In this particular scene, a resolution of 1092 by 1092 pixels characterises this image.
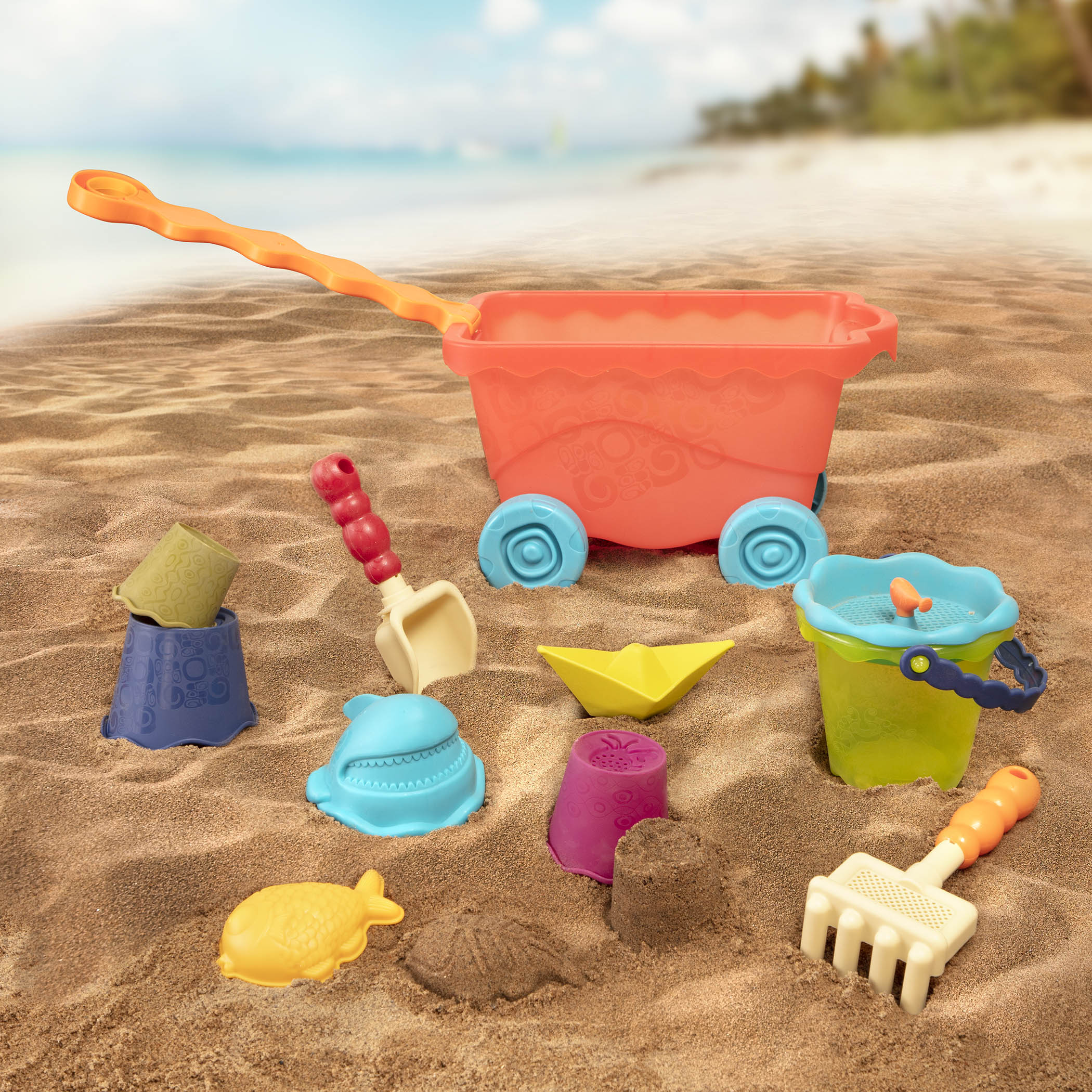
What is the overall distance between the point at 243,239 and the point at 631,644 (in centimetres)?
79

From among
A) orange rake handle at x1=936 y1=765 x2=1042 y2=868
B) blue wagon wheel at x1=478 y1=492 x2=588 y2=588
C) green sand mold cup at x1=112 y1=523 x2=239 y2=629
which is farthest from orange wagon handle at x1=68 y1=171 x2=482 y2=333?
orange rake handle at x1=936 y1=765 x2=1042 y2=868

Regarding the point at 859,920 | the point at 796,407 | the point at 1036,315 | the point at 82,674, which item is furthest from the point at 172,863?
the point at 1036,315

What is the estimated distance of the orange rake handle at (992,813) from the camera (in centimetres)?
88

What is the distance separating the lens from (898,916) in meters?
A: 0.76

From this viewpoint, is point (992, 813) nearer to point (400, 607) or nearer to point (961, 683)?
point (961, 683)

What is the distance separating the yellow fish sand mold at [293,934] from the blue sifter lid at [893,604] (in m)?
0.51

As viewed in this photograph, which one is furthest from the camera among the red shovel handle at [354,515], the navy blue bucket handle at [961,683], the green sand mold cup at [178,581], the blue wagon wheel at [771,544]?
the blue wagon wheel at [771,544]

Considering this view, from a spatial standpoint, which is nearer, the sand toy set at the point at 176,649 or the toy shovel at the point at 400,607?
the sand toy set at the point at 176,649

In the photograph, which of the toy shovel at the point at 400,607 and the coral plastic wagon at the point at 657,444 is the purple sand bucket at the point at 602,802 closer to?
the toy shovel at the point at 400,607

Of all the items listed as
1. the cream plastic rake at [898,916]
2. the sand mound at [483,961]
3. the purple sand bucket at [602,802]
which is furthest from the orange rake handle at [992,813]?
the sand mound at [483,961]

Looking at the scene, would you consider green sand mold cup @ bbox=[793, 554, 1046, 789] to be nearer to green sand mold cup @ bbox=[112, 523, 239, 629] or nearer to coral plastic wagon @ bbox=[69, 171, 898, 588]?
coral plastic wagon @ bbox=[69, 171, 898, 588]

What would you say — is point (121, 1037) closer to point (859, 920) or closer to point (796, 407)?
point (859, 920)

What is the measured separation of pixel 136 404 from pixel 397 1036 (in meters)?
1.96

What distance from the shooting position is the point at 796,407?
1424 millimetres
